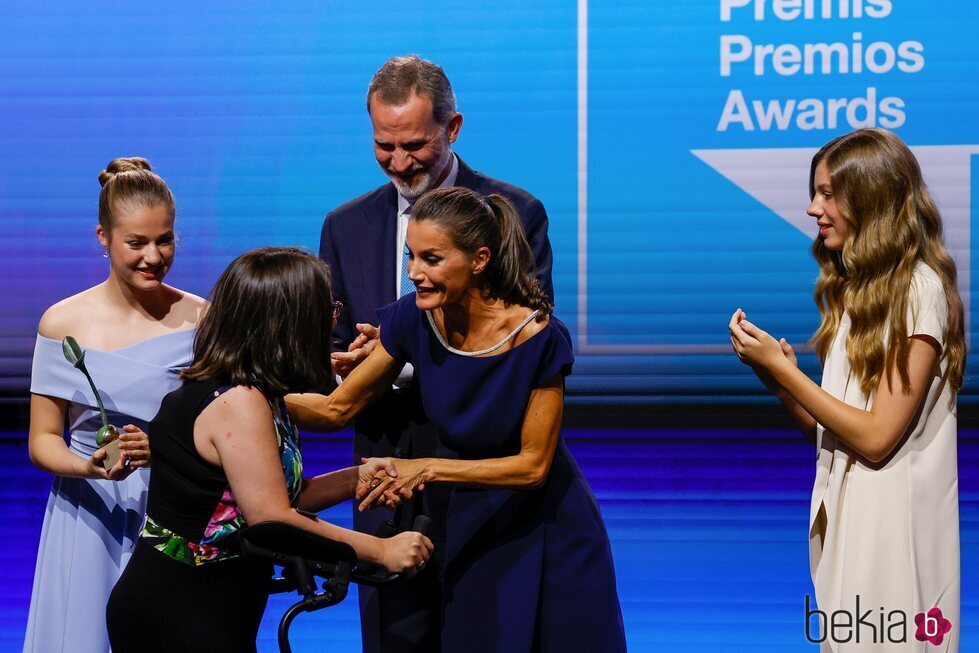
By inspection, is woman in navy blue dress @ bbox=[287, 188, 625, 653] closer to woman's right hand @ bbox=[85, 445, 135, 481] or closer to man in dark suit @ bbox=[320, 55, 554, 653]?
man in dark suit @ bbox=[320, 55, 554, 653]

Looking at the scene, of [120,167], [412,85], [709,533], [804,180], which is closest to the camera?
[120,167]

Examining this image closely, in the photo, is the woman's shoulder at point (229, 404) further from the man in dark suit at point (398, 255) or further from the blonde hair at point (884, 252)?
the blonde hair at point (884, 252)

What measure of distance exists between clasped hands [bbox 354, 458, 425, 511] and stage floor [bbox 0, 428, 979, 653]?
5.34ft

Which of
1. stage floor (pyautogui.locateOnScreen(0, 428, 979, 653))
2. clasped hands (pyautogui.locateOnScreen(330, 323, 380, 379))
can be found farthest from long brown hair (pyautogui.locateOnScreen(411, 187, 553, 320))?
stage floor (pyautogui.locateOnScreen(0, 428, 979, 653))

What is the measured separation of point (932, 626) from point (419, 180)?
4.61 feet

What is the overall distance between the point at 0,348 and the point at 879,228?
9.30ft

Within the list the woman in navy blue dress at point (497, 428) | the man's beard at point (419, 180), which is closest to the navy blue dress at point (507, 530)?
the woman in navy blue dress at point (497, 428)

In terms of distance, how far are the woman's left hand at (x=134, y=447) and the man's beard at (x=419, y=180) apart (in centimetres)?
82

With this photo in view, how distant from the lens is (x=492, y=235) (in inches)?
83.0

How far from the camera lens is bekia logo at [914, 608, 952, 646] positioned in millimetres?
2023

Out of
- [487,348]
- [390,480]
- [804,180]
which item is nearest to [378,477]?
[390,480]

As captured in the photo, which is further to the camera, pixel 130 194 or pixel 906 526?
pixel 130 194

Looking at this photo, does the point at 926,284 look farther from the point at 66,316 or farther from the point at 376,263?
the point at 66,316

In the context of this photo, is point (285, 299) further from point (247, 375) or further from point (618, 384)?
point (618, 384)
